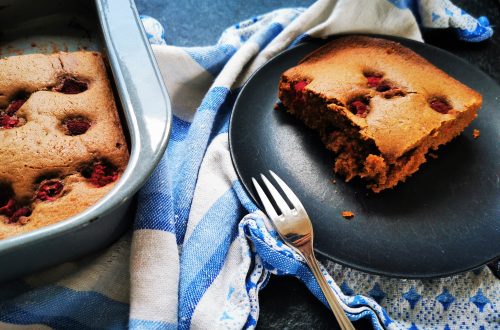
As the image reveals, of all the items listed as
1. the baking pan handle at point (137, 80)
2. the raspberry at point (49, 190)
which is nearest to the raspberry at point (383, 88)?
the baking pan handle at point (137, 80)

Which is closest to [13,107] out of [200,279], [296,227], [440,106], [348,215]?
[200,279]

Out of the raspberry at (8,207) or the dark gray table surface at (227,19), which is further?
the dark gray table surface at (227,19)

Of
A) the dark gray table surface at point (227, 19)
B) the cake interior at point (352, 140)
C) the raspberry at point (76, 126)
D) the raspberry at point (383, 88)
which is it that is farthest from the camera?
the dark gray table surface at point (227, 19)

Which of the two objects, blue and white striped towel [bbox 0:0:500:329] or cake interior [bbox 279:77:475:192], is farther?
cake interior [bbox 279:77:475:192]

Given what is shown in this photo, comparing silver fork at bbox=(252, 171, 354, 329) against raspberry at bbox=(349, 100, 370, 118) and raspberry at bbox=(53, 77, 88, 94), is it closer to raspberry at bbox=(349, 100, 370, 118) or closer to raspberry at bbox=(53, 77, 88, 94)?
raspberry at bbox=(349, 100, 370, 118)

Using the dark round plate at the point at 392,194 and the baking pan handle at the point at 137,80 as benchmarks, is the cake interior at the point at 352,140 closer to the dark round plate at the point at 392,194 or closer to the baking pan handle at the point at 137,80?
the dark round plate at the point at 392,194

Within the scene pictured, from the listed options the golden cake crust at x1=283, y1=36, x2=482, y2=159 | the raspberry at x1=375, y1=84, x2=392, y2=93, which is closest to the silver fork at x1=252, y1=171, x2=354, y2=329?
the golden cake crust at x1=283, y1=36, x2=482, y2=159
